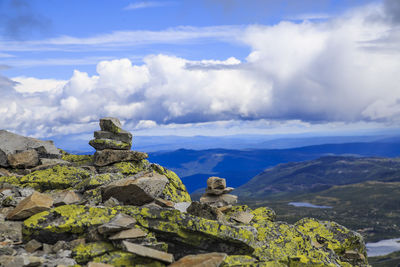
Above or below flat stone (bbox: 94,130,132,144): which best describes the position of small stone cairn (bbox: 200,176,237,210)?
below

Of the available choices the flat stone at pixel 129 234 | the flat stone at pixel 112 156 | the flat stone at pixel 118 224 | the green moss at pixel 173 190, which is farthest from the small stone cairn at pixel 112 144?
the flat stone at pixel 129 234

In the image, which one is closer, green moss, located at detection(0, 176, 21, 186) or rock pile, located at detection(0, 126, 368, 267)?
rock pile, located at detection(0, 126, 368, 267)

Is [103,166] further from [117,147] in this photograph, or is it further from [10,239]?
[10,239]

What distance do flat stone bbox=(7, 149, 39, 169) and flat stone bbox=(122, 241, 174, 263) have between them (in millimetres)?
23837

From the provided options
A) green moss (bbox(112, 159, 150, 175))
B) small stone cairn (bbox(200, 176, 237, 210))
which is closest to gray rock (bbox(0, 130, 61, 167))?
green moss (bbox(112, 159, 150, 175))

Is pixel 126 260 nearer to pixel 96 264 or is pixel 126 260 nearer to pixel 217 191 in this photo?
pixel 96 264

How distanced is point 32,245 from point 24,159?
2098cm

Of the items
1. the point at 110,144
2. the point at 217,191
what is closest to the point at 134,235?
the point at 217,191

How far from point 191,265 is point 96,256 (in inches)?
161

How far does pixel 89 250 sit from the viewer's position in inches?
595

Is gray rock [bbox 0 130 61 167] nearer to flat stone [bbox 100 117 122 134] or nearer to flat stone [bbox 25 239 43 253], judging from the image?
flat stone [bbox 100 117 122 134]

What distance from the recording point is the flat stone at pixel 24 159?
34.3 metres

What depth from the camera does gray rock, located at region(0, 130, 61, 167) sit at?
119 feet

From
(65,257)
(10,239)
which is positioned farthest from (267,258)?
(10,239)
